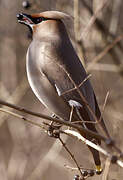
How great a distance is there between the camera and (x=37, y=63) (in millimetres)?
3463

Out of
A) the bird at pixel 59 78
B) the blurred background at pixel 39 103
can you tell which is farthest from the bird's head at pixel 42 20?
the blurred background at pixel 39 103

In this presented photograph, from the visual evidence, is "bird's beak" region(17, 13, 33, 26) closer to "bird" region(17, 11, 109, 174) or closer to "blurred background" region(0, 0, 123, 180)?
"bird" region(17, 11, 109, 174)

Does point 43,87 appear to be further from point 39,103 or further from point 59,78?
point 39,103

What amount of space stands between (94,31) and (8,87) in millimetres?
1911

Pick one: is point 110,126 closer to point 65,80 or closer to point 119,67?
point 119,67

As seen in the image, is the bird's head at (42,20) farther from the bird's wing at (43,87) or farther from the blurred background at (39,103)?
the blurred background at (39,103)

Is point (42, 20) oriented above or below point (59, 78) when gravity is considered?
above

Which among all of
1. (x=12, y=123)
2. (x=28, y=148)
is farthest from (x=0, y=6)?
(x=28, y=148)

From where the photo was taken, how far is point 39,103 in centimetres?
618

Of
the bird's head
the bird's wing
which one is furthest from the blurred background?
the bird's wing

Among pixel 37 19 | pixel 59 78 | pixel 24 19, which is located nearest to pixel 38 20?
pixel 37 19

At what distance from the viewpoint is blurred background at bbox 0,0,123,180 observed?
A: 459 cm

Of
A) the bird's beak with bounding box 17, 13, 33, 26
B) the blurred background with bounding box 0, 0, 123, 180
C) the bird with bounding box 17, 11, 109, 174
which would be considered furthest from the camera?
the blurred background with bounding box 0, 0, 123, 180

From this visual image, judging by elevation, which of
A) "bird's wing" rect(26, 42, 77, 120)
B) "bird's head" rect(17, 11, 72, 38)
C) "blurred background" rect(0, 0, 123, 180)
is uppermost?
"bird's head" rect(17, 11, 72, 38)
